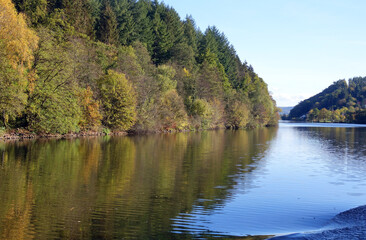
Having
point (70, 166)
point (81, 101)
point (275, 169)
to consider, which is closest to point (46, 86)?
point (81, 101)

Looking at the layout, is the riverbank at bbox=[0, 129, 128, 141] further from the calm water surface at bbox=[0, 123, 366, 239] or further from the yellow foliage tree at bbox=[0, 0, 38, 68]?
the calm water surface at bbox=[0, 123, 366, 239]

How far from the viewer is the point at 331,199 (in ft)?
53.4

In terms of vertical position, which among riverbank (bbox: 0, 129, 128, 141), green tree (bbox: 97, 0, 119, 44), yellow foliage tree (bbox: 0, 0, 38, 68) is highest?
green tree (bbox: 97, 0, 119, 44)

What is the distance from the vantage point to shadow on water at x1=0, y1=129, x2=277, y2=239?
35.1 ft

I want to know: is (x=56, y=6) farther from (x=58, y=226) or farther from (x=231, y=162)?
(x=58, y=226)

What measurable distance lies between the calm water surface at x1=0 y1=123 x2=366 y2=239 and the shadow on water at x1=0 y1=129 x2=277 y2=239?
0.04 meters

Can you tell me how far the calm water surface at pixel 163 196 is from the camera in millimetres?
11008

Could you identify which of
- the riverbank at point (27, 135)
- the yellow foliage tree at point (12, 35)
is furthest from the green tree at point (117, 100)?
the yellow foliage tree at point (12, 35)

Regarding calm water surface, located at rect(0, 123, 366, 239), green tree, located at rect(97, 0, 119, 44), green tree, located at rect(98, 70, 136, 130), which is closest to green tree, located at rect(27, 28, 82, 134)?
green tree, located at rect(98, 70, 136, 130)

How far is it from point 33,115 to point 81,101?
9575mm

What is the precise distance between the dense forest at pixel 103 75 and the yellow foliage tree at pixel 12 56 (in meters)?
0.10

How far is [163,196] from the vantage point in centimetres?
1548

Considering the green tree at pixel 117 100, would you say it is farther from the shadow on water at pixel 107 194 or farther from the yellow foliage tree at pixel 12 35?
the shadow on water at pixel 107 194

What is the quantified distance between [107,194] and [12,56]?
2743cm
